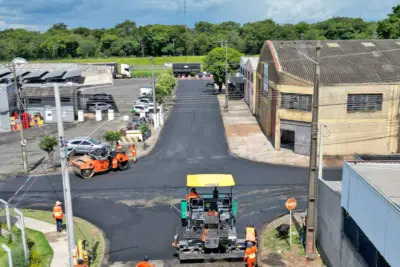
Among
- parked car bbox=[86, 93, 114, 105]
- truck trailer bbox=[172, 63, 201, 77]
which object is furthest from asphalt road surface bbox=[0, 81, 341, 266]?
truck trailer bbox=[172, 63, 201, 77]

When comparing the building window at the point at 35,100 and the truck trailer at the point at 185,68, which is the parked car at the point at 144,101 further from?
the truck trailer at the point at 185,68

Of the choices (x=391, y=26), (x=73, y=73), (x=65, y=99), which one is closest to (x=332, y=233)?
(x=65, y=99)

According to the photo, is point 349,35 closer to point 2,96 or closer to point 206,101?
point 206,101

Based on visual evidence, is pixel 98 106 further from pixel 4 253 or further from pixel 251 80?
pixel 4 253

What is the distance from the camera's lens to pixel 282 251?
714 inches

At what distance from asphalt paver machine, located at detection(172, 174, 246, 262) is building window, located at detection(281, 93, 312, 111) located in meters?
16.1

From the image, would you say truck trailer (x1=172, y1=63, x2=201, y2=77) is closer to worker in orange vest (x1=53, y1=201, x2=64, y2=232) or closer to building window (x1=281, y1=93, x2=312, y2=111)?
building window (x1=281, y1=93, x2=312, y2=111)

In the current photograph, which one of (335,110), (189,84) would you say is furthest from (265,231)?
(189,84)

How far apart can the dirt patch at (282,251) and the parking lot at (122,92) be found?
36.8 meters

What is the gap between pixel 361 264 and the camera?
13227mm

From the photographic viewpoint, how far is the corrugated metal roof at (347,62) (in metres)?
33.2

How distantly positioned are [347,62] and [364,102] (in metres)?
4.43

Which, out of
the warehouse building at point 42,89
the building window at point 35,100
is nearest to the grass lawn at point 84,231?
the warehouse building at point 42,89

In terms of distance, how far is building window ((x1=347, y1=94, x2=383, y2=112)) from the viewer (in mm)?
32688
